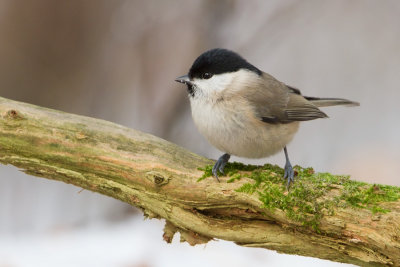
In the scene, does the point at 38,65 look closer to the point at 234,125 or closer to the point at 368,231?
the point at 234,125

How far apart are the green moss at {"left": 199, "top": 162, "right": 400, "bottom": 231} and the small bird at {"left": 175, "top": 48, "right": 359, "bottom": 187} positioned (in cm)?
7

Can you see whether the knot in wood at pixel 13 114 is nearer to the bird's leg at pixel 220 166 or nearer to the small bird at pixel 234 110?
the small bird at pixel 234 110

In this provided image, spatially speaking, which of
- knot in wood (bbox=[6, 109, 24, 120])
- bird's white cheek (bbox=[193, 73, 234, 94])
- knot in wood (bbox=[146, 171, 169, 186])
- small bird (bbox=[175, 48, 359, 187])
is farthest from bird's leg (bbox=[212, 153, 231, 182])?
knot in wood (bbox=[6, 109, 24, 120])

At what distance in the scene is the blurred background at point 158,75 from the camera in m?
3.00

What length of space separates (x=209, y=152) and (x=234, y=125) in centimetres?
158

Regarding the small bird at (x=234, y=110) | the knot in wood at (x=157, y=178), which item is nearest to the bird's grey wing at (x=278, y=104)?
the small bird at (x=234, y=110)

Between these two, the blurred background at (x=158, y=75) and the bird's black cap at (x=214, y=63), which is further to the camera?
the blurred background at (x=158, y=75)

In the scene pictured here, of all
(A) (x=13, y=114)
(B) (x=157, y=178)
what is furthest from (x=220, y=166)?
(A) (x=13, y=114)

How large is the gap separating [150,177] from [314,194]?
2.22 feet

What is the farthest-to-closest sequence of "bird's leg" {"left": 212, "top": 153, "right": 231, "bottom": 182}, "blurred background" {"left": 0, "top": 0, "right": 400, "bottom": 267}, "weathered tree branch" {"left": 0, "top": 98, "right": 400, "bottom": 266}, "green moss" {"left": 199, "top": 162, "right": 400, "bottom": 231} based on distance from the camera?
"blurred background" {"left": 0, "top": 0, "right": 400, "bottom": 267}, "bird's leg" {"left": 212, "top": 153, "right": 231, "bottom": 182}, "weathered tree branch" {"left": 0, "top": 98, "right": 400, "bottom": 266}, "green moss" {"left": 199, "top": 162, "right": 400, "bottom": 231}

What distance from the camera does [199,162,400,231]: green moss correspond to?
1729 mm

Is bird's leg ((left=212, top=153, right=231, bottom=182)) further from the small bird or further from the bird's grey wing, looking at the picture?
the bird's grey wing

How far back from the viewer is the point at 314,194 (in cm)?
178

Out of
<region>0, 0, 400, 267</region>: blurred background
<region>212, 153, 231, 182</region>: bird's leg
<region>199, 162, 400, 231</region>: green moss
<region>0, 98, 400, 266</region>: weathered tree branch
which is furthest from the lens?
<region>0, 0, 400, 267</region>: blurred background
